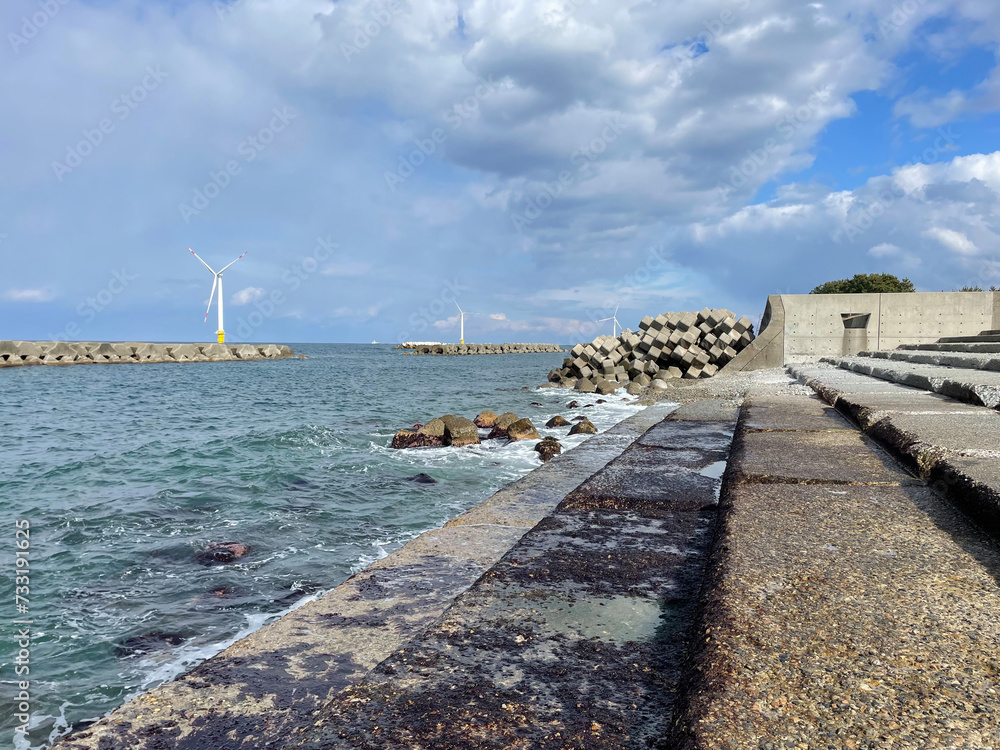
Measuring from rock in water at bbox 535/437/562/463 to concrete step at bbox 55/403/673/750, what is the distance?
17.1 feet

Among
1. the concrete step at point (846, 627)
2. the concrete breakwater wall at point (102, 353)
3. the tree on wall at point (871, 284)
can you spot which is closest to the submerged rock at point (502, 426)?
the concrete step at point (846, 627)

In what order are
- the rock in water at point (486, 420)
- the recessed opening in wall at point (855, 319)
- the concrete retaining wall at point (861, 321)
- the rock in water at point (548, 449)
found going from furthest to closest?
the recessed opening in wall at point (855, 319) < the concrete retaining wall at point (861, 321) < the rock in water at point (486, 420) < the rock in water at point (548, 449)

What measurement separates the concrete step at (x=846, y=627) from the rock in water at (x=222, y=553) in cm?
437

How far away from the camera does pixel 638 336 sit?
23.6 m

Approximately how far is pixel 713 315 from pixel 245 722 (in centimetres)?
2162

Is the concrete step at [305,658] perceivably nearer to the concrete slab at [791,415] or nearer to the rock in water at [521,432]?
the concrete slab at [791,415]

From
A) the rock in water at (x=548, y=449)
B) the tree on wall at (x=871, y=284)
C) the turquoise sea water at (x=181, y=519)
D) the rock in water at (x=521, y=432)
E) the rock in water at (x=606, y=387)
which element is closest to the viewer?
the turquoise sea water at (x=181, y=519)

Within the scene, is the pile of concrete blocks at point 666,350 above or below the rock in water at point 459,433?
above

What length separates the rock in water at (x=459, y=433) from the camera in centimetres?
1028

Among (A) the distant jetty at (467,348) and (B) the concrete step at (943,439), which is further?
(A) the distant jetty at (467,348)

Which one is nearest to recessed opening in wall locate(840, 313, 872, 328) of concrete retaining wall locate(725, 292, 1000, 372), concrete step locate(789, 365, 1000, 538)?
concrete retaining wall locate(725, 292, 1000, 372)

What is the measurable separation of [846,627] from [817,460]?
5.30ft

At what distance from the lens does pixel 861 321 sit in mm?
14523

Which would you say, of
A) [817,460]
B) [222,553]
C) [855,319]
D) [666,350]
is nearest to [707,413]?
[817,460]
